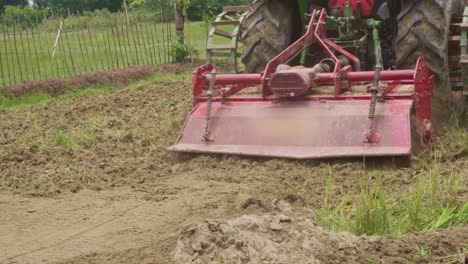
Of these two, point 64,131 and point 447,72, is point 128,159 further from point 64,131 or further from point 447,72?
point 447,72

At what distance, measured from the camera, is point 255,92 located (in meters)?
6.84

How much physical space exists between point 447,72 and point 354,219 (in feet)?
8.34

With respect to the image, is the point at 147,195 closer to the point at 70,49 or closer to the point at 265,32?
the point at 265,32

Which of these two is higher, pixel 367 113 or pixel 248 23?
pixel 248 23

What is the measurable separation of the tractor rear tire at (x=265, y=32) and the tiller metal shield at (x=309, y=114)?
0.68 metres

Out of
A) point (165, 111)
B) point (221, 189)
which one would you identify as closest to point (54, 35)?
point (165, 111)

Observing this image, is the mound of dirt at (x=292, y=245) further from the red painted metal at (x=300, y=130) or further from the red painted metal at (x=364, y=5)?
the red painted metal at (x=364, y=5)

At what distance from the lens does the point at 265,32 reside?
7.30 metres

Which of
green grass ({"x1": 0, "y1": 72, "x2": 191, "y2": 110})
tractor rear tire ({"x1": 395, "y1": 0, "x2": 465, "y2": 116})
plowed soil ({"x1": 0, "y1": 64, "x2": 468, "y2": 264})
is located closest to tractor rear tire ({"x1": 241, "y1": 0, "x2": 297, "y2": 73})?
plowed soil ({"x1": 0, "y1": 64, "x2": 468, "y2": 264})

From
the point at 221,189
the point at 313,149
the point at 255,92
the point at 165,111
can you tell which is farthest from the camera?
the point at 165,111

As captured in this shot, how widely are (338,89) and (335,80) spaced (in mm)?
94

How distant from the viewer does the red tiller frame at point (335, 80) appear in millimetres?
5879

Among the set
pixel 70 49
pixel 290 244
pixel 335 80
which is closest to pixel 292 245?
pixel 290 244

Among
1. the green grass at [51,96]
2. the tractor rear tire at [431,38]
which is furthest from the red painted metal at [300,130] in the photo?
the green grass at [51,96]
